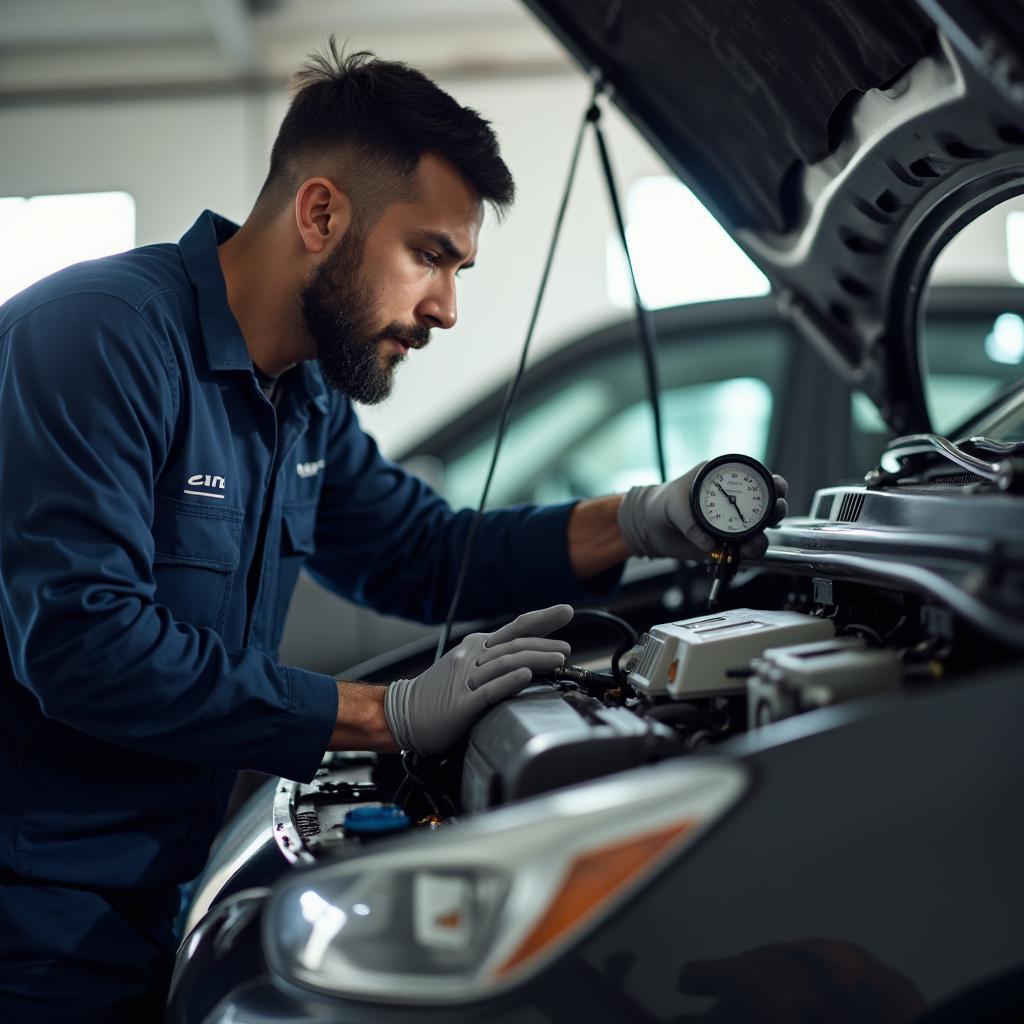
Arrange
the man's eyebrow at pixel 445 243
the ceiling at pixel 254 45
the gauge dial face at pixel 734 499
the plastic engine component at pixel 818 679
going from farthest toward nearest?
the ceiling at pixel 254 45 < the man's eyebrow at pixel 445 243 < the gauge dial face at pixel 734 499 < the plastic engine component at pixel 818 679

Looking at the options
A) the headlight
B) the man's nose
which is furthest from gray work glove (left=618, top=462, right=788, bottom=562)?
the headlight

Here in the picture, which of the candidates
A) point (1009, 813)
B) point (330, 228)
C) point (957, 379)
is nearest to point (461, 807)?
point (1009, 813)

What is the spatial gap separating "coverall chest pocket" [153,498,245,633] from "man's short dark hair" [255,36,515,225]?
1.83 feet

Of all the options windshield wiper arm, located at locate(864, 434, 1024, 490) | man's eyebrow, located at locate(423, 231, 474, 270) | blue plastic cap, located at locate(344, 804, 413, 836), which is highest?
man's eyebrow, located at locate(423, 231, 474, 270)

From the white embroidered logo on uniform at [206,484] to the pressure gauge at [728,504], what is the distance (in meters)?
0.73

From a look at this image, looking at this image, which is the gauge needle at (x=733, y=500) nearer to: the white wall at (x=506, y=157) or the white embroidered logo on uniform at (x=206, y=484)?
the white embroidered logo on uniform at (x=206, y=484)

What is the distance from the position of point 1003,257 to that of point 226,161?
4950mm

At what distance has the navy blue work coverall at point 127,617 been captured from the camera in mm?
1346

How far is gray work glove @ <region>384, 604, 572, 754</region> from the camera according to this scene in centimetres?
138

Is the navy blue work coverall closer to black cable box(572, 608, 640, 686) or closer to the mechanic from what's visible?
the mechanic

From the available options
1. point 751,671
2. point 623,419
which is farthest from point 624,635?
point 623,419

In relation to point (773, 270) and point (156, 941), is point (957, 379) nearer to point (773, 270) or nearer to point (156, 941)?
point (773, 270)

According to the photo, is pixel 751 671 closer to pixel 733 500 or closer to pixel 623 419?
pixel 733 500

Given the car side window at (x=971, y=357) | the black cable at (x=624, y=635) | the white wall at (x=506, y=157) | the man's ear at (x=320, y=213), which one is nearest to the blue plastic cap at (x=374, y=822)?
the black cable at (x=624, y=635)
